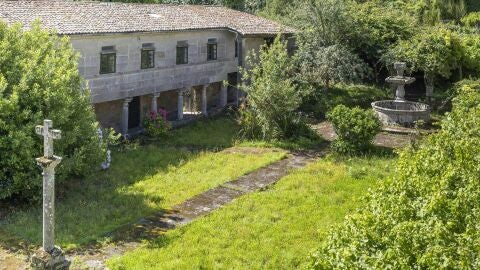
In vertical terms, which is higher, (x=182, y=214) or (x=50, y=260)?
(x=50, y=260)

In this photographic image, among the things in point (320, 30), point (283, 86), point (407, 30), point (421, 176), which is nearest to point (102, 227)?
point (421, 176)

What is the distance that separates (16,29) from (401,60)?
21060mm

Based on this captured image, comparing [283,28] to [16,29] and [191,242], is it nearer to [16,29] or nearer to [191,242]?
[16,29]

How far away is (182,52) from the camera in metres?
26.7

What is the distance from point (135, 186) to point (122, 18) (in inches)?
397

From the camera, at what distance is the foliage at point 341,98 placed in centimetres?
2934

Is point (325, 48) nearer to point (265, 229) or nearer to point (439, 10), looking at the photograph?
point (439, 10)

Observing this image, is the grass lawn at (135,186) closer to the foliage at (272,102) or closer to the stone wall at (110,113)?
the foliage at (272,102)

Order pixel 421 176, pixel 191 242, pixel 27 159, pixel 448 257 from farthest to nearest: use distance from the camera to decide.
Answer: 1. pixel 27 159
2. pixel 191 242
3. pixel 421 176
4. pixel 448 257

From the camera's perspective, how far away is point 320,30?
2964 cm

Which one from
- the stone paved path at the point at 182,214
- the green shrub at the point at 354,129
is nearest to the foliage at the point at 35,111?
the stone paved path at the point at 182,214

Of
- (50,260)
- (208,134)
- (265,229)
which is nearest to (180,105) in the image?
(208,134)

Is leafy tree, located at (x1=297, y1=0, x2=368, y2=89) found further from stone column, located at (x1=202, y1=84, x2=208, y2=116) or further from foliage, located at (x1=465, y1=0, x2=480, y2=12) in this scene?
foliage, located at (x1=465, y1=0, x2=480, y2=12)

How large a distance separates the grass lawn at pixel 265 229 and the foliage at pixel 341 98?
11224mm
